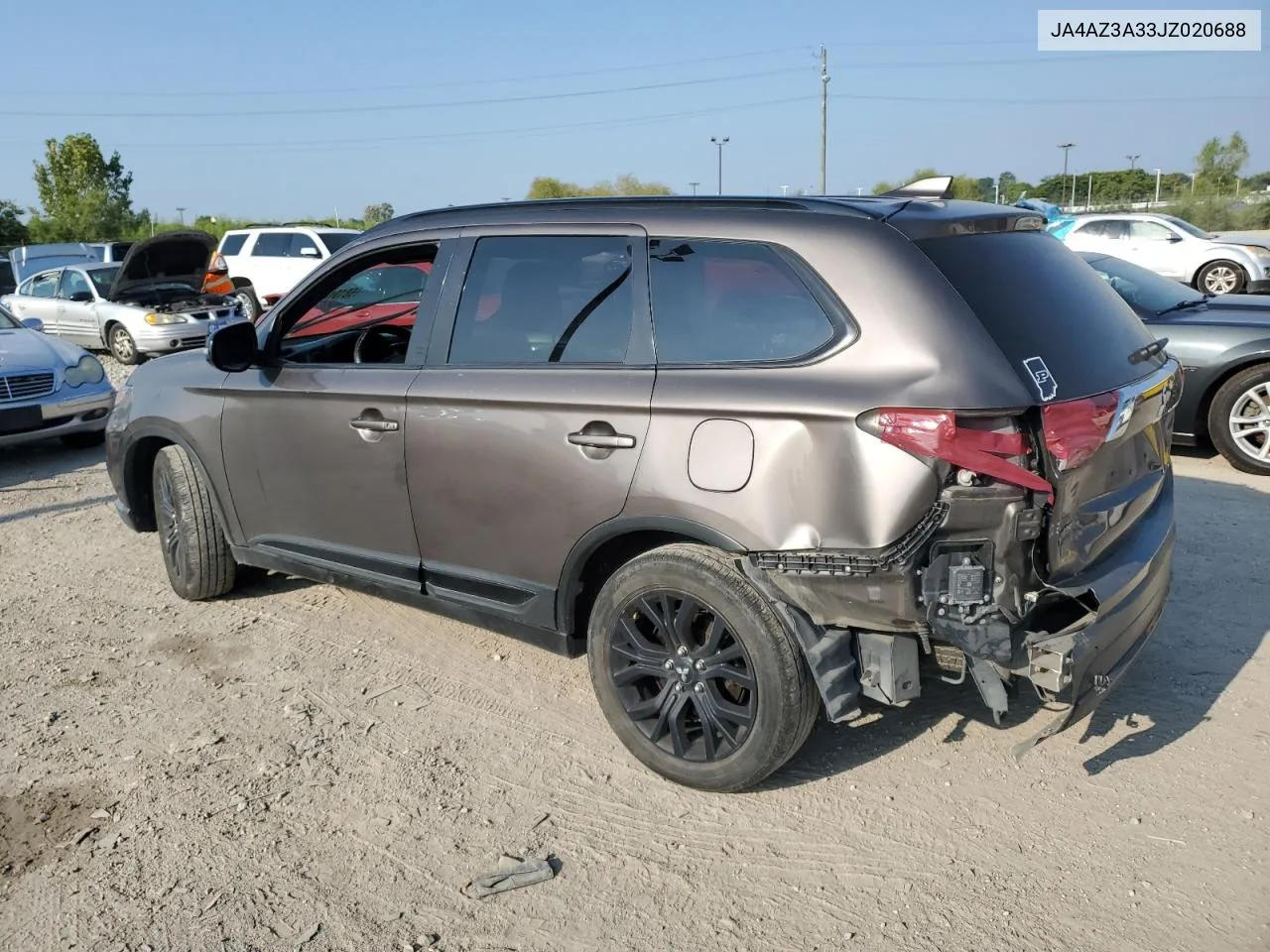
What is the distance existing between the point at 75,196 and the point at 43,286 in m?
39.1

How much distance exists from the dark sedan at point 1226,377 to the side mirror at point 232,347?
18.9ft

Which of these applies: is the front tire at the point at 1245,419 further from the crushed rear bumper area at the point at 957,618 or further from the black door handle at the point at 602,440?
the black door handle at the point at 602,440

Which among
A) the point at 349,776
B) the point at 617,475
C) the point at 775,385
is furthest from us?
the point at 349,776

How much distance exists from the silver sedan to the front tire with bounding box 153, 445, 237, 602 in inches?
157

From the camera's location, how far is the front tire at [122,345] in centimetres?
1489

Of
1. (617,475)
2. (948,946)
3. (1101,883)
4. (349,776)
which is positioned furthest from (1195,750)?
(349,776)

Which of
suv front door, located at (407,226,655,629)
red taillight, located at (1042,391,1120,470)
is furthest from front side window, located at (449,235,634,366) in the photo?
red taillight, located at (1042,391,1120,470)

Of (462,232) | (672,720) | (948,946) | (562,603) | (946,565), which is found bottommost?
(948,946)

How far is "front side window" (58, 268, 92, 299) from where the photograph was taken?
15.7 meters

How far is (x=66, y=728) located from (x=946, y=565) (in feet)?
10.8

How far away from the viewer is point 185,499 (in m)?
4.96

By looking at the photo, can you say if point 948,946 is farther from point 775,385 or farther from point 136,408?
point 136,408

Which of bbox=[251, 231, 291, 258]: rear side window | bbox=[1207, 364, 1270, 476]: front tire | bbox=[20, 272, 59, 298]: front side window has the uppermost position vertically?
bbox=[251, 231, 291, 258]: rear side window

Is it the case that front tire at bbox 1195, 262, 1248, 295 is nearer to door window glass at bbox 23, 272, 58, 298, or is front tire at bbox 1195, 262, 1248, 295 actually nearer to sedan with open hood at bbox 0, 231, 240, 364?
sedan with open hood at bbox 0, 231, 240, 364
